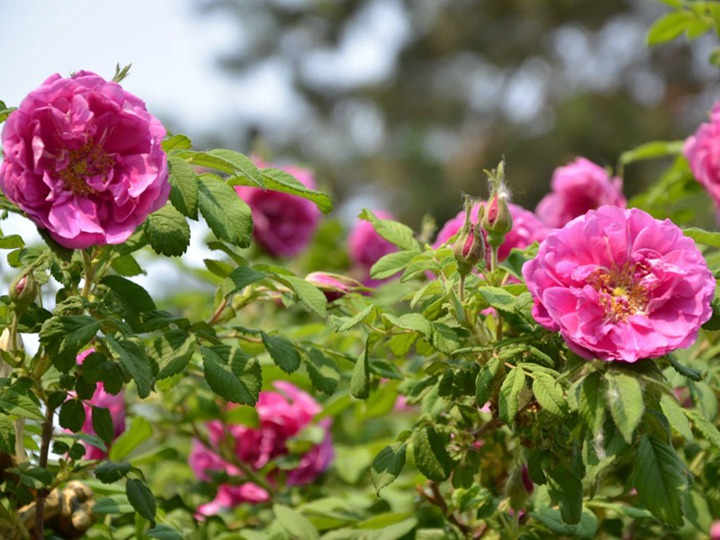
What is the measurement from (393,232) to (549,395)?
1.13 ft

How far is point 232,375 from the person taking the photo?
964 mm

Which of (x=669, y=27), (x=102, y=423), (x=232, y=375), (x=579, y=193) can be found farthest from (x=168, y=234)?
Answer: (x=669, y=27)

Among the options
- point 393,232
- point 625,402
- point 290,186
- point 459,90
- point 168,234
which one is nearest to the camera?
point 625,402

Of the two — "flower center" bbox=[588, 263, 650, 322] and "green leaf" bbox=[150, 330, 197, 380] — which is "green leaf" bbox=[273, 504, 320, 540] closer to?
"green leaf" bbox=[150, 330, 197, 380]

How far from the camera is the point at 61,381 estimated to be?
979 mm

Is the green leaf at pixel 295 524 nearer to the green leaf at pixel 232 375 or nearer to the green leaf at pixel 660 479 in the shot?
the green leaf at pixel 232 375

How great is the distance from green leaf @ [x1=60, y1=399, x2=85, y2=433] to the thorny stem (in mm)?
21

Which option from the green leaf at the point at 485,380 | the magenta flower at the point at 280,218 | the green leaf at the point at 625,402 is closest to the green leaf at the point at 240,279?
the green leaf at the point at 485,380

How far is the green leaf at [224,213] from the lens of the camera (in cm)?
93

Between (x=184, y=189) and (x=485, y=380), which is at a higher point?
(x=184, y=189)

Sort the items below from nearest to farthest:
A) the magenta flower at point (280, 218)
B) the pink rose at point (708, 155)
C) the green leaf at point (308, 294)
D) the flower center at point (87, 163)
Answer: the flower center at point (87, 163) → the green leaf at point (308, 294) → the pink rose at point (708, 155) → the magenta flower at point (280, 218)

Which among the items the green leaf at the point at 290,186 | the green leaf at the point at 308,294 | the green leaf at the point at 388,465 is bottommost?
the green leaf at the point at 388,465

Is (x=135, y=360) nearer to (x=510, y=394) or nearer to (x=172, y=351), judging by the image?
(x=172, y=351)

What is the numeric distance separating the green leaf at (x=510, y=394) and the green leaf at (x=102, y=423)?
42 cm
